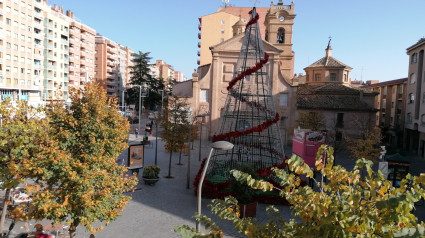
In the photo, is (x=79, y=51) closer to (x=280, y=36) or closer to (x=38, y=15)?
(x=38, y=15)

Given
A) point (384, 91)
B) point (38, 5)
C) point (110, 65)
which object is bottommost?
point (384, 91)

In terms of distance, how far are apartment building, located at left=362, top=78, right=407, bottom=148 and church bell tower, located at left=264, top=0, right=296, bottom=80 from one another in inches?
568

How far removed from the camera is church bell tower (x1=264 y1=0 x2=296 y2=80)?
4012 cm

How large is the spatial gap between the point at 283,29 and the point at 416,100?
18.6 metres

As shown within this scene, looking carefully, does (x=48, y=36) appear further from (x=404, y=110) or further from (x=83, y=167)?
(x=404, y=110)

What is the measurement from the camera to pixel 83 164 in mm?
9414

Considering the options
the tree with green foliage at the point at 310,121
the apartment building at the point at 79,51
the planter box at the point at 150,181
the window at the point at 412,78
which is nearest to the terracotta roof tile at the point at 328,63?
the window at the point at 412,78

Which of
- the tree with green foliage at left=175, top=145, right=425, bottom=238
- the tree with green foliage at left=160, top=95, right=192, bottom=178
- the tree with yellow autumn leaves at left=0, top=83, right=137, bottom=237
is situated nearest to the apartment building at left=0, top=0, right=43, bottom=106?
the tree with green foliage at left=160, top=95, right=192, bottom=178

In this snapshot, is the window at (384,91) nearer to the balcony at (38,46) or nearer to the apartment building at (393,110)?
the apartment building at (393,110)

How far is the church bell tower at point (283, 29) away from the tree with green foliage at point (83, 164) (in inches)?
1315

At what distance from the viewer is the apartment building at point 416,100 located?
33.3 metres

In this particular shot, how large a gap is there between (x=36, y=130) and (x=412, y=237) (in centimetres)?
1171

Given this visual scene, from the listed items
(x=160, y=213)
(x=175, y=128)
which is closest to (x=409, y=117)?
(x=175, y=128)

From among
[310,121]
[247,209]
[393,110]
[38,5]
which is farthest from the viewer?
[38,5]
